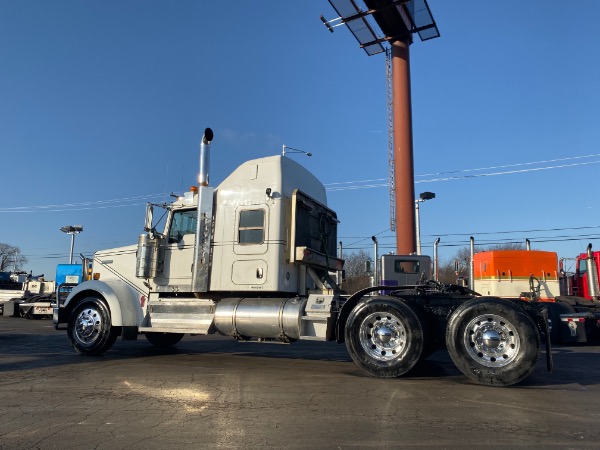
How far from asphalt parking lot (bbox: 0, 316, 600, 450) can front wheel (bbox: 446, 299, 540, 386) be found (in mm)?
251

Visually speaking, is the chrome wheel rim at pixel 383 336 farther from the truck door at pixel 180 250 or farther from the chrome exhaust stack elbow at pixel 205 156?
the chrome exhaust stack elbow at pixel 205 156

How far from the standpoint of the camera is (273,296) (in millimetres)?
8812

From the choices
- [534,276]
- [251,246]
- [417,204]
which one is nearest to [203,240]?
[251,246]

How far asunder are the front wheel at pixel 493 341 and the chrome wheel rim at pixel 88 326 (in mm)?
6751

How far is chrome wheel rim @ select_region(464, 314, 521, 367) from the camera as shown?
6324mm

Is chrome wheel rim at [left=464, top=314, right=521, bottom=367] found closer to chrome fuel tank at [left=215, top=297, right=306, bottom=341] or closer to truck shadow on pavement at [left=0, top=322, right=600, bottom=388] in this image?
truck shadow on pavement at [left=0, top=322, right=600, bottom=388]

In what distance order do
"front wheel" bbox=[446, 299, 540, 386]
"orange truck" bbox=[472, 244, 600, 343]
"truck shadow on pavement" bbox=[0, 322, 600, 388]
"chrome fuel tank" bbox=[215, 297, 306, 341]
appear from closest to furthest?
"front wheel" bbox=[446, 299, 540, 386] < "truck shadow on pavement" bbox=[0, 322, 600, 388] < "chrome fuel tank" bbox=[215, 297, 306, 341] < "orange truck" bbox=[472, 244, 600, 343]

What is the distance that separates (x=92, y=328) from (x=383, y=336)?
5.96 m

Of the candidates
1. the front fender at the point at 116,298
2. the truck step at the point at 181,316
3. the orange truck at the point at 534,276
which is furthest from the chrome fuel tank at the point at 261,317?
the orange truck at the point at 534,276

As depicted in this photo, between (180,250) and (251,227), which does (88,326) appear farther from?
(251,227)

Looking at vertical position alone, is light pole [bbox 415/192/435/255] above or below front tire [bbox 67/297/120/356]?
above

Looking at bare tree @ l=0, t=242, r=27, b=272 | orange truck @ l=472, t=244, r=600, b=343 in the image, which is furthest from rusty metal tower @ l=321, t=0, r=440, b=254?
bare tree @ l=0, t=242, r=27, b=272

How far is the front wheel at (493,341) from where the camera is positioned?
6.20 m

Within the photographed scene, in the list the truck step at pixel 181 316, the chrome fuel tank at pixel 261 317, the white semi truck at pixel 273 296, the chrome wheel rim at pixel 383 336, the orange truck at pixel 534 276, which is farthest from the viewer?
the orange truck at pixel 534 276
